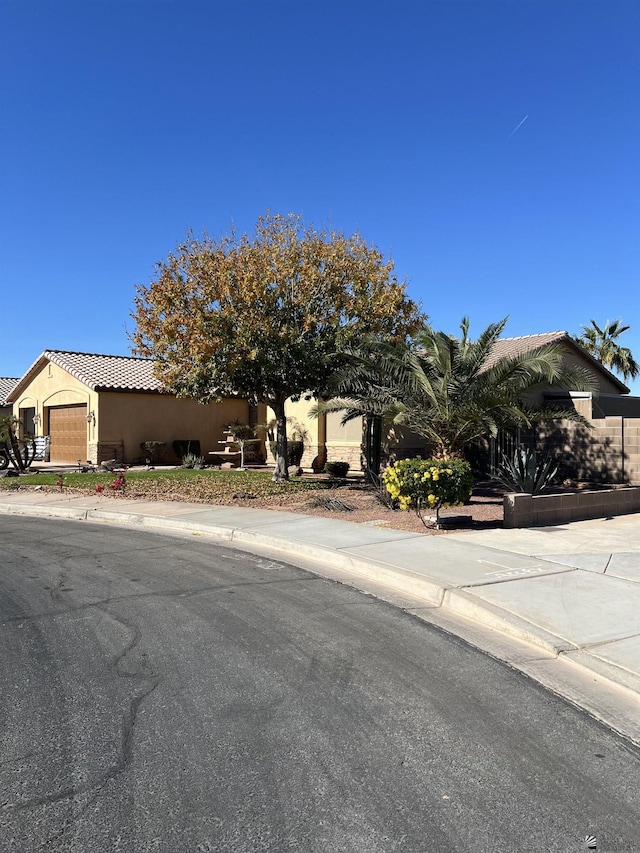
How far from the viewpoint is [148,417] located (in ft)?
91.7

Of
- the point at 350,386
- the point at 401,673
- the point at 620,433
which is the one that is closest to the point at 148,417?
the point at 350,386

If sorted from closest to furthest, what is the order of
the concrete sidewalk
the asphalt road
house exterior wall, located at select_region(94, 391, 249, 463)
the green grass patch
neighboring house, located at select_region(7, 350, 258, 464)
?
the asphalt road
the concrete sidewalk
the green grass patch
house exterior wall, located at select_region(94, 391, 249, 463)
neighboring house, located at select_region(7, 350, 258, 464)

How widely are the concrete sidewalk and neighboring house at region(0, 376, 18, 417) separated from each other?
25813 mm

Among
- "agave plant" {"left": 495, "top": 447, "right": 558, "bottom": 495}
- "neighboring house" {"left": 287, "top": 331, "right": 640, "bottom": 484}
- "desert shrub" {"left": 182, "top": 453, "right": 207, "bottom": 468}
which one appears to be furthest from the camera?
"desert shrub" {"left": 182, "top": 453, "right": 207, "bottom": 468}

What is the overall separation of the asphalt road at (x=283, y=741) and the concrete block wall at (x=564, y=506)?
5398mm

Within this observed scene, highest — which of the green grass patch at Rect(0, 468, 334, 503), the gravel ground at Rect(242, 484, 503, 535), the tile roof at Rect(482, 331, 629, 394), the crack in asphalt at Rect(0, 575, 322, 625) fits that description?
the tile roof at Rect(482, 331, 629, 394)

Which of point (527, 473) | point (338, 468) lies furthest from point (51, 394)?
point (527, 473)

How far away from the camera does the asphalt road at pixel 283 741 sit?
320cm

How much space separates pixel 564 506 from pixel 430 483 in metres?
2.82

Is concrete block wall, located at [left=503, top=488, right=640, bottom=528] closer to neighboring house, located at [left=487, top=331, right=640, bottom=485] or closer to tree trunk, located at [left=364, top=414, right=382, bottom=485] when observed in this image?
neighboring house, located at [left=487, top=331, right=640, bottom=485]

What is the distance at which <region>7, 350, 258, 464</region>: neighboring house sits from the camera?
88.0 ft

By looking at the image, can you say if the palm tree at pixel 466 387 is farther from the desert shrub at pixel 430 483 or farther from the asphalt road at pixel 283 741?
the asphalt road at pixel 283 741

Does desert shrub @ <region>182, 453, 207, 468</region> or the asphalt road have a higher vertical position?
desert shrub @ <region>182, 453, 207, 468</region>

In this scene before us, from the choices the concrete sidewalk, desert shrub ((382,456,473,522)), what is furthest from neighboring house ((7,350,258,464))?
desert shrub ((382,456,473,522))
